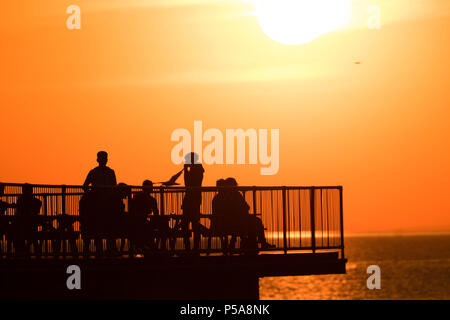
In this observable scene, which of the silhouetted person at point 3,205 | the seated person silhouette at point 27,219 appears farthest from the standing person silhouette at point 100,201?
the silhouetted person at point 3,205

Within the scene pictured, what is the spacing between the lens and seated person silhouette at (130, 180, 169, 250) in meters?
23.7

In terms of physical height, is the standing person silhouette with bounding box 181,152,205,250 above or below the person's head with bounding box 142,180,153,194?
below

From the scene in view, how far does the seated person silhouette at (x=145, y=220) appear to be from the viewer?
2372cm

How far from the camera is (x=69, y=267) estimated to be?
23094mm

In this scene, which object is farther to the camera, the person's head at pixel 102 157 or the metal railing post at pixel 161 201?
the metal railing post at pixel 161 201

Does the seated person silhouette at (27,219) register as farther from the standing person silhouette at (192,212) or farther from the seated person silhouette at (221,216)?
the seated person silhouette at (221,216)

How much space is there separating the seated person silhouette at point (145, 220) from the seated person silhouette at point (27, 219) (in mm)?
1930

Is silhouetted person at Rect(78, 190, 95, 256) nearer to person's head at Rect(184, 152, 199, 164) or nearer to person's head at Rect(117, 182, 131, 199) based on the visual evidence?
person's head at Rect(117, 182, 131, 199)

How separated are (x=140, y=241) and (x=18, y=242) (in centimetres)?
240

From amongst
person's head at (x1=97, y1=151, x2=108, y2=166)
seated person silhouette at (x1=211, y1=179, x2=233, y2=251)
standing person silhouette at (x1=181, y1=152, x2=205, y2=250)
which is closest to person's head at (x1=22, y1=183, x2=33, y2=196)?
person's head at (x1=97, y1=151, x2=108, y2=166)

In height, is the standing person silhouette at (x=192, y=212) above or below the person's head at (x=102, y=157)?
below

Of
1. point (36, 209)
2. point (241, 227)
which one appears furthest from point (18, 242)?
point (241, 227)

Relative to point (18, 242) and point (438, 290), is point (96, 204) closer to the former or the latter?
point (18, 242)

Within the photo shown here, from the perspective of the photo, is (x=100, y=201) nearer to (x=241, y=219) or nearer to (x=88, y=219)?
(x=88, y=219)
